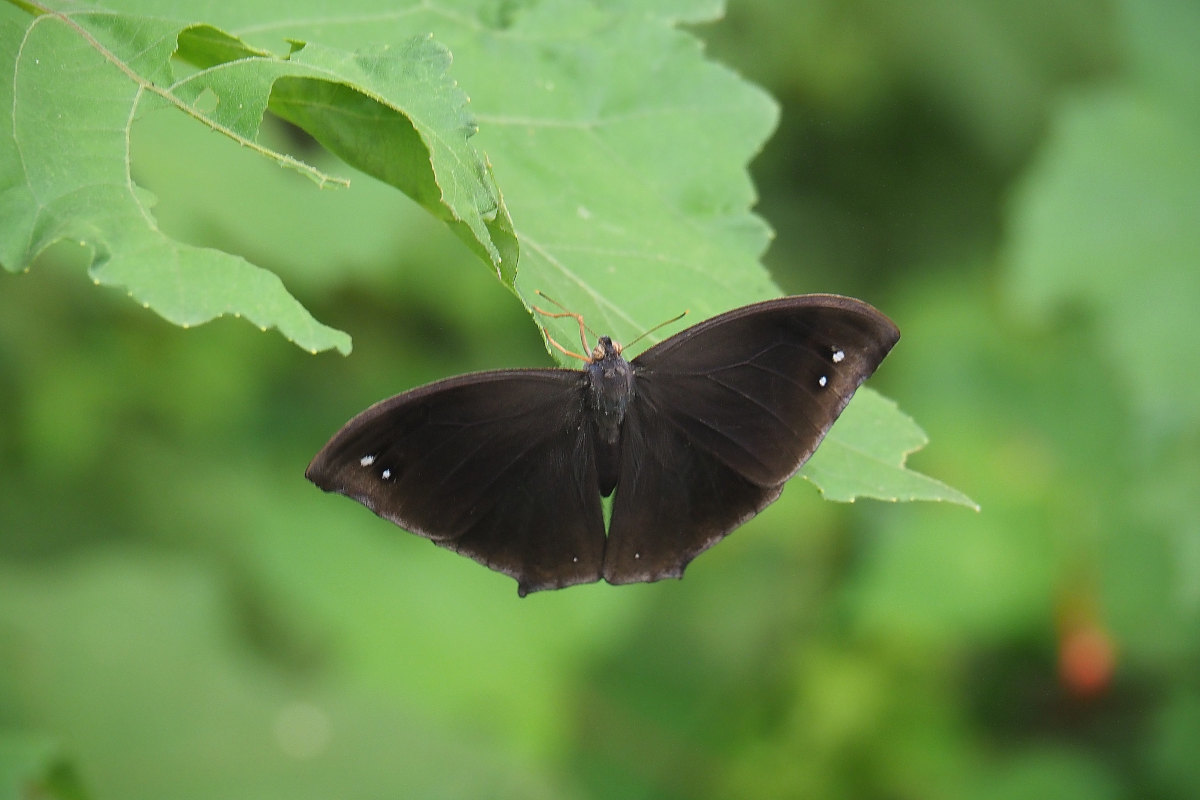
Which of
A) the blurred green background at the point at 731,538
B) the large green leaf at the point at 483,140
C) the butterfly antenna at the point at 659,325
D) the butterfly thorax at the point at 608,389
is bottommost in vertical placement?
the blurred green background at the point at 731,538

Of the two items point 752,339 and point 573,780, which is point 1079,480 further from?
point 752,339

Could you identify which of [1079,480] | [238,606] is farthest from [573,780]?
[1079,480]

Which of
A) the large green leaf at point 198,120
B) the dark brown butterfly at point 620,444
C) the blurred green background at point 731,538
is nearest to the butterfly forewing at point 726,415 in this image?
the dark brown butterfly at point 620,444

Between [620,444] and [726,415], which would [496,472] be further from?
[726,415]

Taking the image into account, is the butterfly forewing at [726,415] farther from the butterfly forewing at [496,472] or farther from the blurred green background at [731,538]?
the blurred green background at [731,538]

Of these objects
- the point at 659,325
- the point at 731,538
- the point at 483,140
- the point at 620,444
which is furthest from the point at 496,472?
the point at 731,538

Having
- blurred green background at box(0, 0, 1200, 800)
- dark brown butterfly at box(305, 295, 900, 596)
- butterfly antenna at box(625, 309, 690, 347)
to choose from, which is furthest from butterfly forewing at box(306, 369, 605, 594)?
blurred green background at box(0, 0, 1200, 800)

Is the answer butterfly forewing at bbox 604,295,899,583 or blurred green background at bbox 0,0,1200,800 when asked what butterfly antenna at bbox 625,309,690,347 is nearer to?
butterfly forewing at bbox 604,295,899,583
